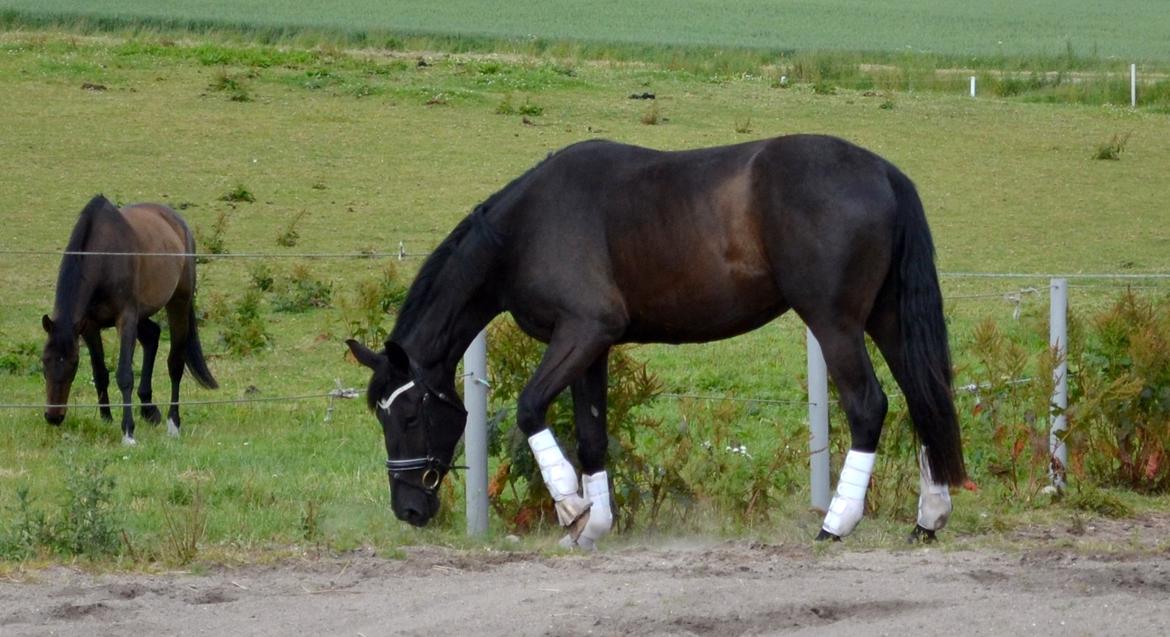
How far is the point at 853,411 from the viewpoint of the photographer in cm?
712

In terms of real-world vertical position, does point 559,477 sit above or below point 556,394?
below

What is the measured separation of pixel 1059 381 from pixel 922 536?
168 cm

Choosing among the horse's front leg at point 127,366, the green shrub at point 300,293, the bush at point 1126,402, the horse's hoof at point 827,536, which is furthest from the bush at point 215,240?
the horse's hoof at point 827,536

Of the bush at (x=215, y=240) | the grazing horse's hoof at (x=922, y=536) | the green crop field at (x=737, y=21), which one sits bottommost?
the grazing horse's hoof at (x=922, y=536)

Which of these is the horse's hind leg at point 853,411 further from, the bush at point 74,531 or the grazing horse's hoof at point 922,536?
the bush at point 74,531

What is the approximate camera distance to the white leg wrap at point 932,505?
731 cm

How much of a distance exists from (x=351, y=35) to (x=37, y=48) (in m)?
9.85

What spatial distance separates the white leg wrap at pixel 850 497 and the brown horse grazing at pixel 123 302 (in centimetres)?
535

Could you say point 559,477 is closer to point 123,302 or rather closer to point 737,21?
point 123,302

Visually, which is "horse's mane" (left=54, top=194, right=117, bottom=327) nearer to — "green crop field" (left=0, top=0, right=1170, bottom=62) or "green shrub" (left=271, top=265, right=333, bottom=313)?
"green shrub" (left=271, top=265, right=333, bottom=313)

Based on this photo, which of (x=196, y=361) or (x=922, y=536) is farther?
(x=196, y=361)

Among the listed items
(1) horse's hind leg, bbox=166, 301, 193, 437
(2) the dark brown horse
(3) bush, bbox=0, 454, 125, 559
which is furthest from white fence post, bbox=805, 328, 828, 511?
(1) horse's hind leg, bbox=166, 301, 193, 437

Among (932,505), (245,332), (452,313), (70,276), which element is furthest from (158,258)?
(932,505)

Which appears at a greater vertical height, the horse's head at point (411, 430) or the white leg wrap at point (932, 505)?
the horse's head at point (411, 430)
